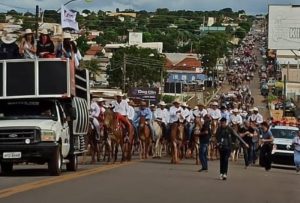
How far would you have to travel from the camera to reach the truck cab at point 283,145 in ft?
109

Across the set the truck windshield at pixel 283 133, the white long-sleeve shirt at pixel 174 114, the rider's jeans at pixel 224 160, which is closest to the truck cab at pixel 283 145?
the truck windshield at pixel 283 133

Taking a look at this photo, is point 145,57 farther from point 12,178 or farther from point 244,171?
point 12,178

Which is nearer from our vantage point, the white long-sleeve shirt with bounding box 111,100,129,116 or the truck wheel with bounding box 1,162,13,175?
the truck wheel with bounding box 1,162,13,175

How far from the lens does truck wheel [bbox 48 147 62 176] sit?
20.5m

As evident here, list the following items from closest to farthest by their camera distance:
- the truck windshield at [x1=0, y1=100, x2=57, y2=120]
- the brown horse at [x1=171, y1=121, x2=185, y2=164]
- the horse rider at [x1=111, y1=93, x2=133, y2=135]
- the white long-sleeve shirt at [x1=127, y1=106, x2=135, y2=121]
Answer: the truck windshield at [x1=0, y1=100, x2=57, y2=120] → the horse rider at [x1=111, y1=93, x2=133, y2=135] → the brown horse at [x1=171, y1=121, x2=185, y2=164] → the white long-sleeve shirt at [x1=127, y1=106, x2=135, y2=121]

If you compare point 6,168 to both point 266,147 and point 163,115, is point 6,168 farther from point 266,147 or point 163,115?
point 266,147

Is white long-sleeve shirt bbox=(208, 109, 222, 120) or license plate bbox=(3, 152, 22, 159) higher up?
white long-sleeve shirt bbox=(208, 109, 222, 120)

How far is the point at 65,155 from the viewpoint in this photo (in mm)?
22234

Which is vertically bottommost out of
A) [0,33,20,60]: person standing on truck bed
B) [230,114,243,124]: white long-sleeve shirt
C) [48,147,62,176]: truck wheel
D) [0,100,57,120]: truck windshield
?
[48,147,62,176]: truck wheel

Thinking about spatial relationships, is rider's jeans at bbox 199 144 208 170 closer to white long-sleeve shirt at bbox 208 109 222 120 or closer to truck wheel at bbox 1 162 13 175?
A: truck wheel at bbox 1 162 13 175

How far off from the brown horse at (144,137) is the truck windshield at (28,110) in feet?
29.2

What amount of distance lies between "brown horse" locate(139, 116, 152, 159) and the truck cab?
5.03 meters

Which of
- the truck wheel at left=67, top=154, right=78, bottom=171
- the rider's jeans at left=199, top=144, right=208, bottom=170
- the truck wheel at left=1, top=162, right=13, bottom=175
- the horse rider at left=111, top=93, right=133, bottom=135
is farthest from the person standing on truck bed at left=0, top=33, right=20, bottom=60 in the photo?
the rider's jeans at left=199, top=144, right=208, bottom=170

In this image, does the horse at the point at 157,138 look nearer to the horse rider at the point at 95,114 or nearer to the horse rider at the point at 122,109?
the horse rider at the point at 122,109
